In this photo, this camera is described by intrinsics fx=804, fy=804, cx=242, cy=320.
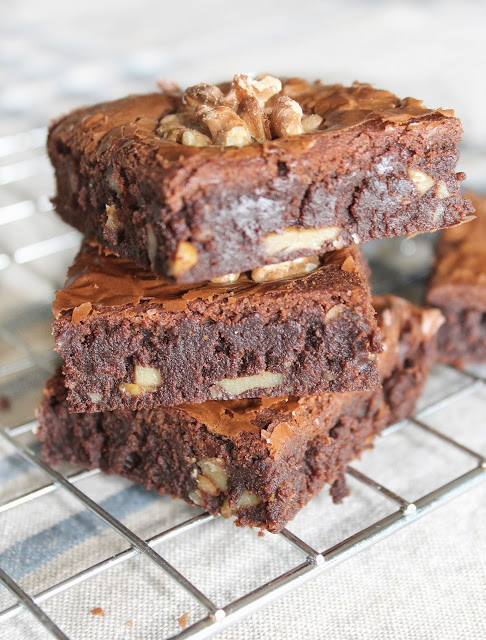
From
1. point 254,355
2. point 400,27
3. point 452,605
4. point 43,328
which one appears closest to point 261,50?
point 400,27

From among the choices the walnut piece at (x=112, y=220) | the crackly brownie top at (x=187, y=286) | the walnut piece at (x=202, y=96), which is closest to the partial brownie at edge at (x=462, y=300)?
the crackly brownie top at (x=187, y=286)

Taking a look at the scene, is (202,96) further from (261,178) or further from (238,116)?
(261,178)

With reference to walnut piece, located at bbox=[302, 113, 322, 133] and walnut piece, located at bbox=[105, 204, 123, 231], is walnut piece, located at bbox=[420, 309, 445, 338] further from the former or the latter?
walnut piece, located at bbox=[105, 204, 123, 231]

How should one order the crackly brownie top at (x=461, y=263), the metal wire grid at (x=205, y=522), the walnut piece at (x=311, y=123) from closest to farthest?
the metal wire grid at (x=205, y=522) < the walnut piece at (x=311, y=123) < the crackly brownie top at (x=461, y=263)

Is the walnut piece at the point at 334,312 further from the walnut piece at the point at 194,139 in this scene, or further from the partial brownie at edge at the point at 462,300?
the partial brownie at edge at the point at 462,300

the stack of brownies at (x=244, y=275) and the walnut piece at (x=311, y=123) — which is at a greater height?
the walnut piece at (x=311, y=123)

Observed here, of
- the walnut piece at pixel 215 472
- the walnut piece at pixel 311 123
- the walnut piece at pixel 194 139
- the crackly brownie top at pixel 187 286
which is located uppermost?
the walnut piece at pixel 194 139

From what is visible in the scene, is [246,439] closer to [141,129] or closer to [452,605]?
[452,605]

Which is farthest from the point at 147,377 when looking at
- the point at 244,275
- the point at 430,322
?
the point at 430,322
